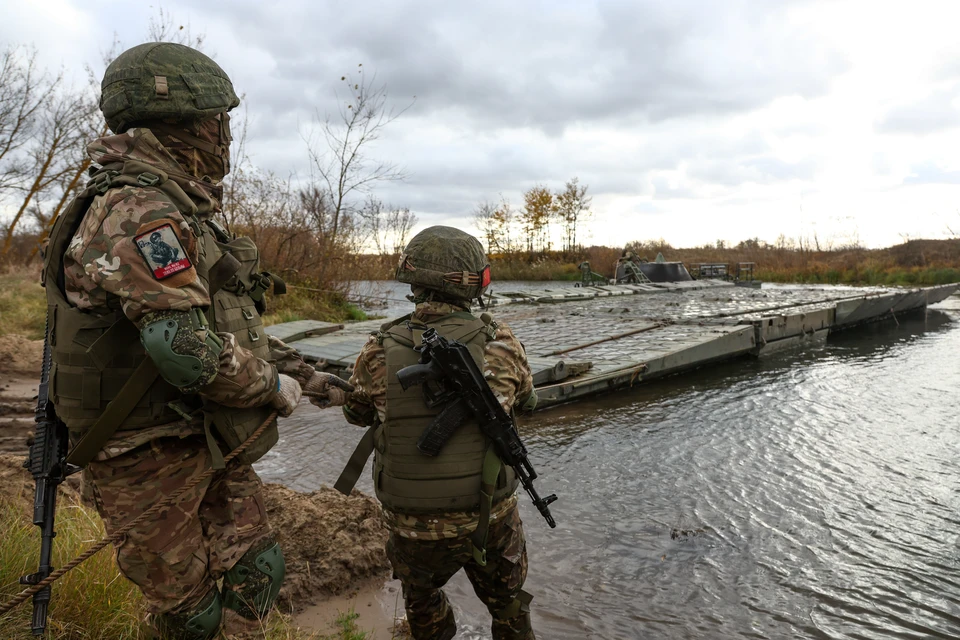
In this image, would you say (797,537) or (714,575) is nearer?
(714,575)

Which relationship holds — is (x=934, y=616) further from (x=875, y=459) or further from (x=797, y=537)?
(x=875, y=459)

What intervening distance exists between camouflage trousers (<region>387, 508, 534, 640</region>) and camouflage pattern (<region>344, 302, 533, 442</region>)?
0.48 metres

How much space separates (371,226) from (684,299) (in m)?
7.78

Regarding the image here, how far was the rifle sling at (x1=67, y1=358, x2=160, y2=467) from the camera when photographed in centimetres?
197

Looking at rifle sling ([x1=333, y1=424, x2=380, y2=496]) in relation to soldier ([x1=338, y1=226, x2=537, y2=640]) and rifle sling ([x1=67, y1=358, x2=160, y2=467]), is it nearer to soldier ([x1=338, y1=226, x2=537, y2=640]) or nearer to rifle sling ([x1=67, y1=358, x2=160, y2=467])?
soldier ([x1=338, y1=226, x2=537, y2=640])

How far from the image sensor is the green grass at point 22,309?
9.97 metres

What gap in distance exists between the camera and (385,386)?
2.47m

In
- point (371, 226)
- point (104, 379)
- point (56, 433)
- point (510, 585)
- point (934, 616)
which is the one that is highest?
point (371, 226)

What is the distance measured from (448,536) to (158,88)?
5.93 feet

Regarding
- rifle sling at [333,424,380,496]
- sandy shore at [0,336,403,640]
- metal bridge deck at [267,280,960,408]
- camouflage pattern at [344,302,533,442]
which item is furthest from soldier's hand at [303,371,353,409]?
metal bridge deck at [267,280,960,408]

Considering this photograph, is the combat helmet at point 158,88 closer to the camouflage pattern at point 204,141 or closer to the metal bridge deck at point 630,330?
the camouflage pattern at point 204,141

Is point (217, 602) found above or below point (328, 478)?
above

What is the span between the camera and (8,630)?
2188 mm

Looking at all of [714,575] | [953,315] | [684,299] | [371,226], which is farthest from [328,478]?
[953,315]
